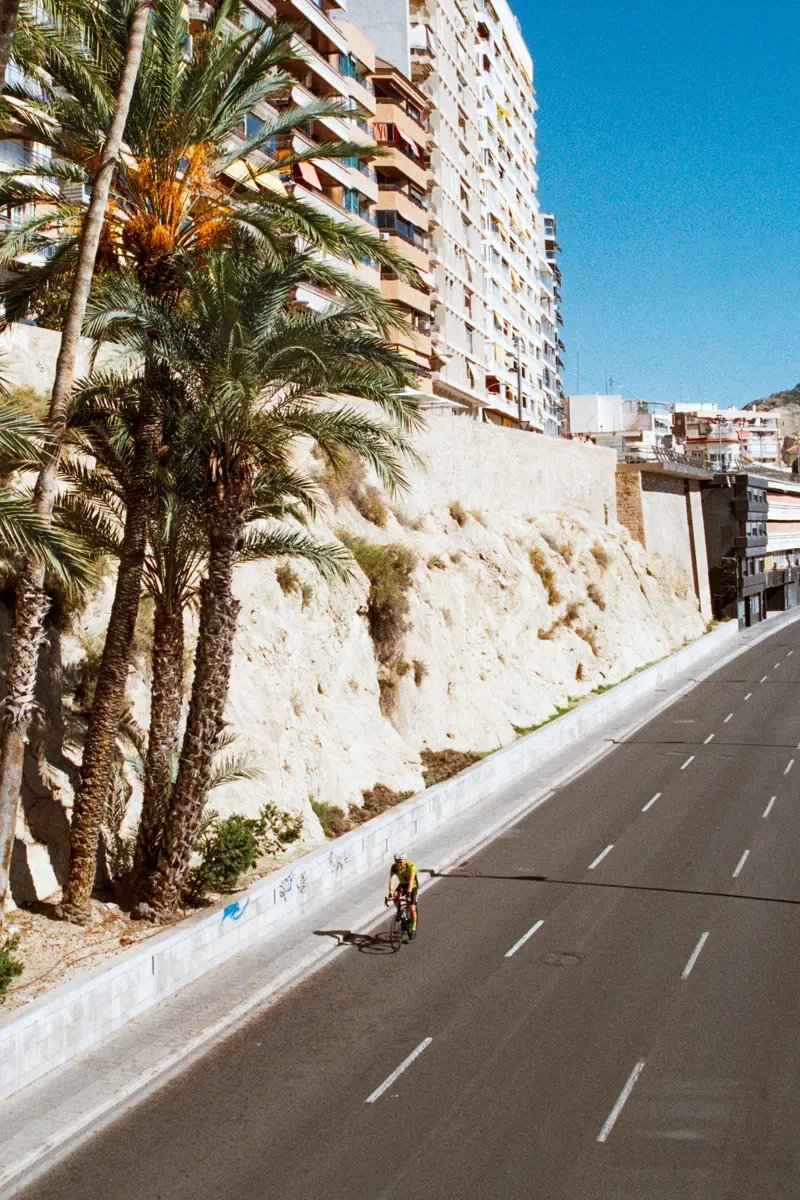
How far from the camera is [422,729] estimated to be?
29.4 metres

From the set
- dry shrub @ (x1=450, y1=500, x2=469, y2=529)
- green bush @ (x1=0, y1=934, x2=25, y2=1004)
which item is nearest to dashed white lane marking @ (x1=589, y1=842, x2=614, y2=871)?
green bush @ (x1=0, y1=934, x2=25, y2=1004)

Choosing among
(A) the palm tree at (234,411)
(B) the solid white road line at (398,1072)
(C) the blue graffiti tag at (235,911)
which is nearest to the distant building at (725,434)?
(A) the palm tree at (234,411)

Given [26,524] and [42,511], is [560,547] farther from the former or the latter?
[26,524]

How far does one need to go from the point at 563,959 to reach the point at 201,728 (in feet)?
20.5

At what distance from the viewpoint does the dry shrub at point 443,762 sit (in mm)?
26952

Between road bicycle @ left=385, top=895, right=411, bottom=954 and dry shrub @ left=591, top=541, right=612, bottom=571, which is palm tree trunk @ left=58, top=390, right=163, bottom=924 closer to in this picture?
road bicycle @ left=385, top=895, right=411, bottom=954

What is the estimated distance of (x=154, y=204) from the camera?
1639cm

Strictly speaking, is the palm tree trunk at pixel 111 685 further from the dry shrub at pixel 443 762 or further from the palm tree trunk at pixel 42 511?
the dry shrub at pixel 443 762

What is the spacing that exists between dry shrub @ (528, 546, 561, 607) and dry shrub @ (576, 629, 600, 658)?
151 cm

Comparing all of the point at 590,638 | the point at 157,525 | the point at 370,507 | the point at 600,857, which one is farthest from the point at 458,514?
the point at 157,525

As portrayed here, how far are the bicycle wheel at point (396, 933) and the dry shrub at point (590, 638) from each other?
25940 millimetres

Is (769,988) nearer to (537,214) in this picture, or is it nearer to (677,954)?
(677,954)

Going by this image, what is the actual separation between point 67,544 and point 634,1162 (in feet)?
27.4

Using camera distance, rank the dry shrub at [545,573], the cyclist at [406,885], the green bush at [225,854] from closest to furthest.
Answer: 1. the cyclist at [406,885]
2. the green bush at [225,854]
3. the dry shrub at [545,573]
